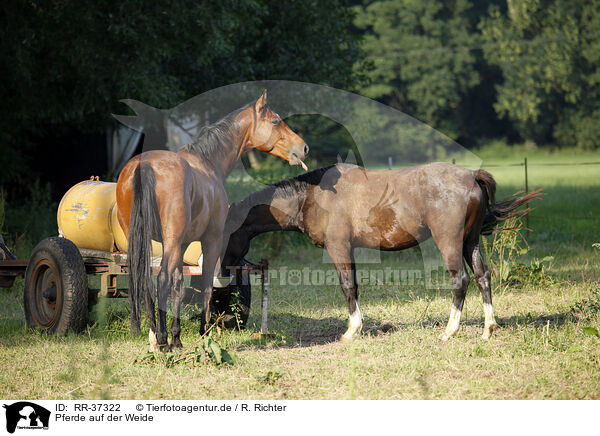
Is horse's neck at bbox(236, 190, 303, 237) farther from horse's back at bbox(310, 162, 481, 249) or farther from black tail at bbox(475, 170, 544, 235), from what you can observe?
black tail at bbox(475, 170, 544, 235)

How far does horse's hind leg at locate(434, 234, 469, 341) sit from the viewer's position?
20.0 ft

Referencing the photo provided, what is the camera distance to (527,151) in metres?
41.8

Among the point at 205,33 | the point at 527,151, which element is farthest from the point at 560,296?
the point at 527,151

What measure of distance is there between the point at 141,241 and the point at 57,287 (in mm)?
1583

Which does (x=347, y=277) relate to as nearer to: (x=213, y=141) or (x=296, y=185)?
(x=296, y=185)

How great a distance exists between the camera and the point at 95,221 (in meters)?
6.39

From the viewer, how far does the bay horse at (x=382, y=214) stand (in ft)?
20.0

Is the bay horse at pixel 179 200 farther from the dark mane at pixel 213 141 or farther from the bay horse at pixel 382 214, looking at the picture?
the bay horse at pixel 382 214

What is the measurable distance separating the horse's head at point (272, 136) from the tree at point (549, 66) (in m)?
35.8

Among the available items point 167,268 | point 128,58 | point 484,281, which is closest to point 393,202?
point 484,281

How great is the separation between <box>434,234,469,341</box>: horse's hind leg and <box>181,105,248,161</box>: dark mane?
2.20 m

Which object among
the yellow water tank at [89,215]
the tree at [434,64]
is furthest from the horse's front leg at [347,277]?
the tree at [434,64]
